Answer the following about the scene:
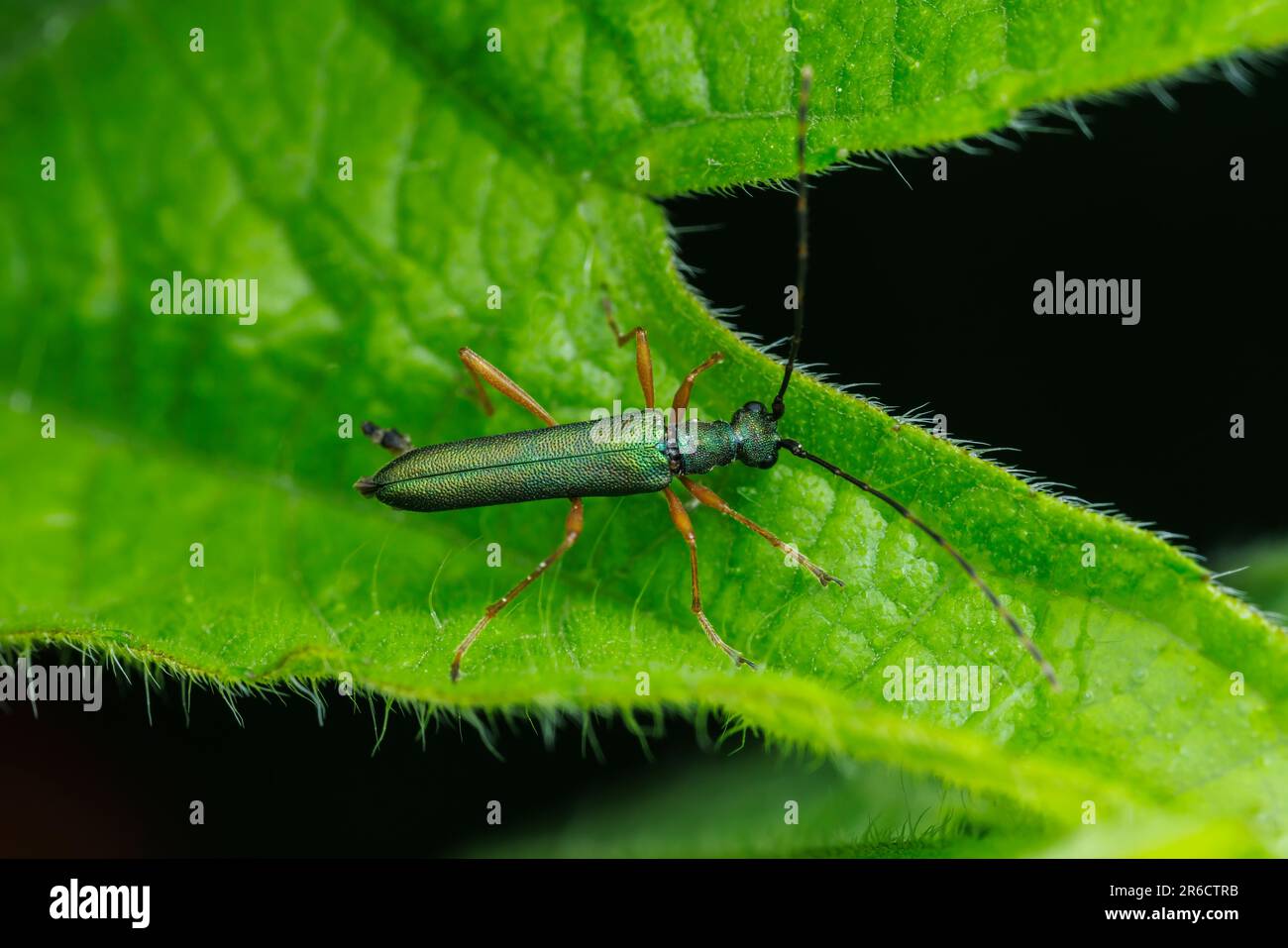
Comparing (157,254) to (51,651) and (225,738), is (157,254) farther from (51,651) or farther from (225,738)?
(225,738)

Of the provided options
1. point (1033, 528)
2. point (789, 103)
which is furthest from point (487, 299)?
point (1033, 528)

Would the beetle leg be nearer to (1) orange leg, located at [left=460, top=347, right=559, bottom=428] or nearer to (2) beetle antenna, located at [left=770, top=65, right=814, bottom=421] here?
(1) orange leg, located at [left=460, top=347, right=559, bottom=428]
